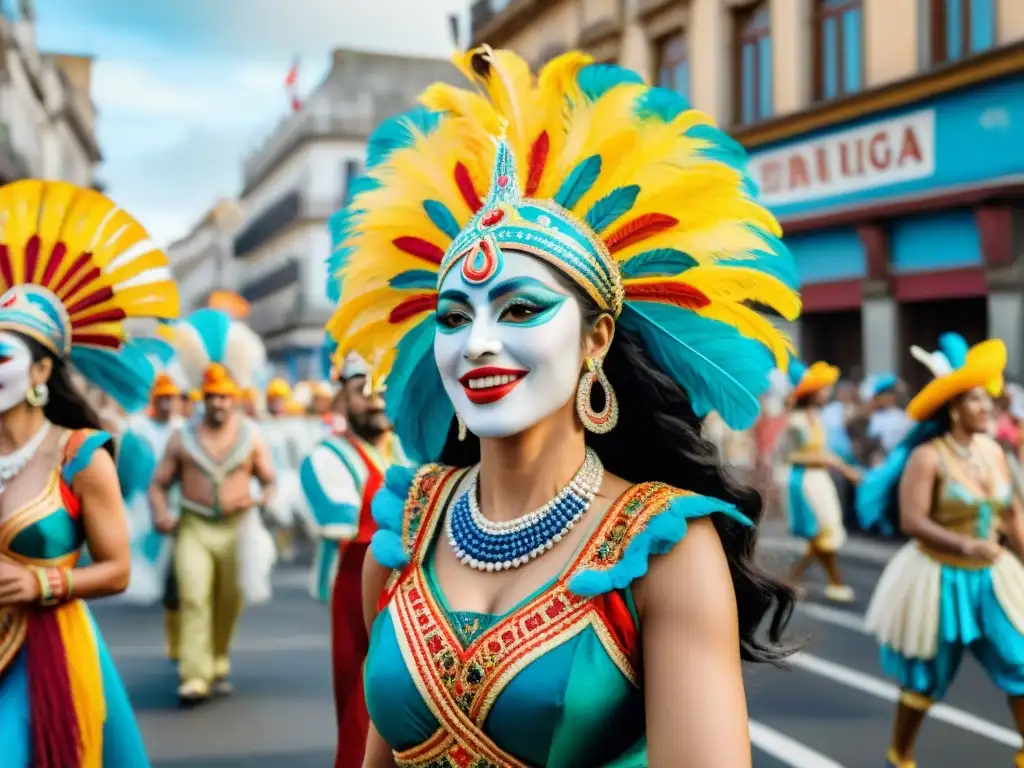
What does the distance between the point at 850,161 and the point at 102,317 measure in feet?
51.4

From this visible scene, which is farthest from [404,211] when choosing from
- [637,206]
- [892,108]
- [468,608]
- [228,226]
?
[228,226]

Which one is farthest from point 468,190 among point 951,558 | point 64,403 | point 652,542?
point 951,558

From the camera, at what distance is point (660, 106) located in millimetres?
2594

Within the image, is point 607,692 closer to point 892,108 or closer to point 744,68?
point 892,108

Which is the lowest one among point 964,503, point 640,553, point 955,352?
point 964,503

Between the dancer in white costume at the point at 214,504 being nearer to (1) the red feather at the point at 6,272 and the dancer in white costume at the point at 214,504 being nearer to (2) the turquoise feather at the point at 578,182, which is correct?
(1) the red feather at the point at 6,272

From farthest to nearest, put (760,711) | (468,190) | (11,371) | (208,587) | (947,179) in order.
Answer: (947,179)
(208,587)
(760,711)
(11,371)
(468,190)

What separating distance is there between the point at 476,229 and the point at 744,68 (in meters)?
19.3

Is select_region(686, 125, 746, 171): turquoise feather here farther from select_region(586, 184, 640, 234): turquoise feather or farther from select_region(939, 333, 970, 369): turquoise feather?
select_region(939, 333, 970, 369): turquoise feather

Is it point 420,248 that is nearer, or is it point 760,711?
point 420,248

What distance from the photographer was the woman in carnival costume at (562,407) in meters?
2.24

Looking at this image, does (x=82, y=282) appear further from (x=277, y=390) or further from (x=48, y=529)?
(x=277, y=390)

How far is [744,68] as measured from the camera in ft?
68.1

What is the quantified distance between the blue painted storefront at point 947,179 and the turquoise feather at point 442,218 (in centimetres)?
1380
